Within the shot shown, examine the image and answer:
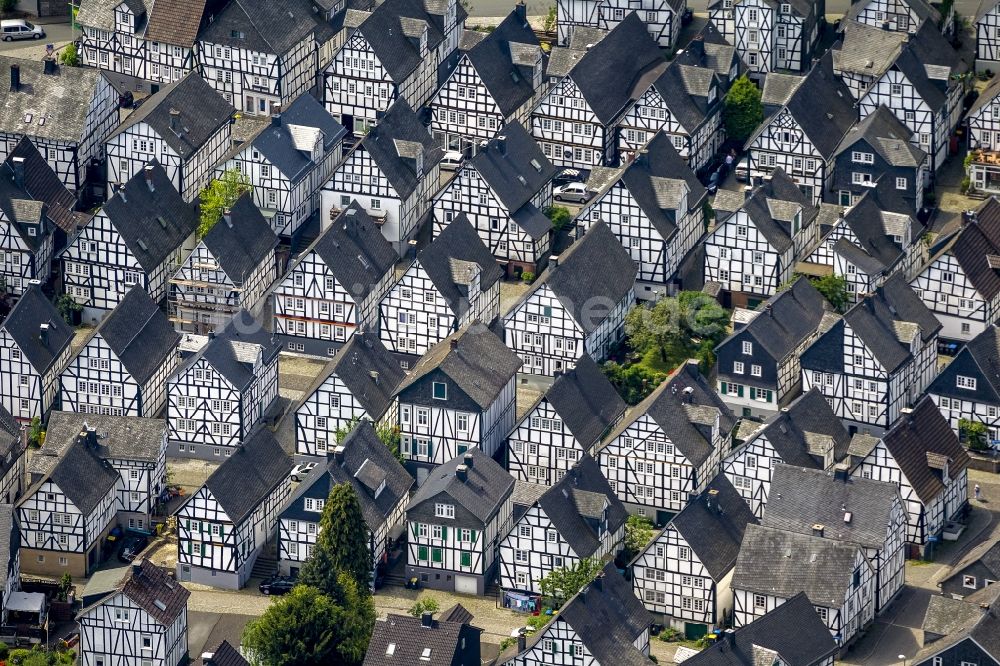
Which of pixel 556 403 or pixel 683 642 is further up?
pixel 556 403

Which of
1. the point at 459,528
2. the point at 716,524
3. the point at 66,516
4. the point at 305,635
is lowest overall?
the point at 305,635

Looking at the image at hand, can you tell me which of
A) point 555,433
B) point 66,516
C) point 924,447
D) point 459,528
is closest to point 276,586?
point 459,528

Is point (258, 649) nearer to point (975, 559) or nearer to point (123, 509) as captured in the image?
point (123, 509)

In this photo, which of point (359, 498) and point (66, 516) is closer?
point (359, 498)

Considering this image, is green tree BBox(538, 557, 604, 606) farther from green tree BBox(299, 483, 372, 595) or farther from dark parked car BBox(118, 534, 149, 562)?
dark parked car BBox(118, 534, 149, 562)

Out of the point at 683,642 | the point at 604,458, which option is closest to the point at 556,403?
the point at 604,458

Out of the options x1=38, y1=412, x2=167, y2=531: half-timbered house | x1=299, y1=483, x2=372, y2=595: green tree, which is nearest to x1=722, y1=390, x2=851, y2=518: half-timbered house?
x1=299, y1=483, x2=372, y2=595: green tree

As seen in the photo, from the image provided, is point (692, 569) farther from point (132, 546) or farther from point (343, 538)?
point (132, 546)
